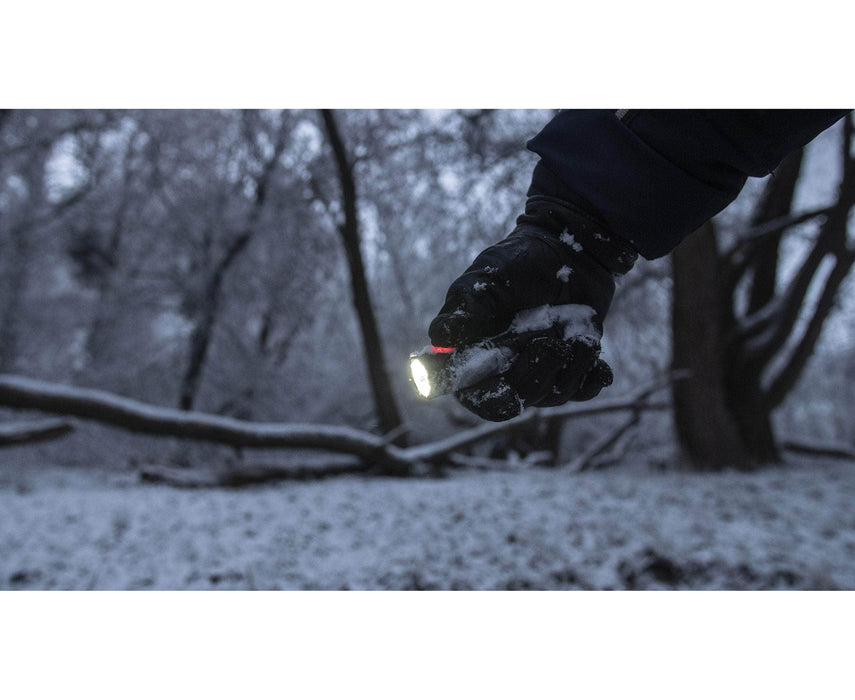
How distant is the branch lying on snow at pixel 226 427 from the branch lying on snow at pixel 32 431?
0.59 meters

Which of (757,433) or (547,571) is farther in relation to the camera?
(757,433)

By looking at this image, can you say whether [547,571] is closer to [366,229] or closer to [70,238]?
[366,229]

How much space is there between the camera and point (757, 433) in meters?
5.22

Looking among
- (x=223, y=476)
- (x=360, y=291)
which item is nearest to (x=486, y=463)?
(x=360, y=291)

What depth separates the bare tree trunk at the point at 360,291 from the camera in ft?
16.3

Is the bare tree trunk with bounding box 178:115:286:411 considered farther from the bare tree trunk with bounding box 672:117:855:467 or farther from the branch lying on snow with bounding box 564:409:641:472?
the bare tree trunk with bounding box 672:117:855:467

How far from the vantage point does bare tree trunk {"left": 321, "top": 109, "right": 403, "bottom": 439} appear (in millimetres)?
4957

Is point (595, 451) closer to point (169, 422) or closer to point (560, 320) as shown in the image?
point (169, 422)

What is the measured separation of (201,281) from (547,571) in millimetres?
4815

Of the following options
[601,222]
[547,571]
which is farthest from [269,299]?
[601,222]

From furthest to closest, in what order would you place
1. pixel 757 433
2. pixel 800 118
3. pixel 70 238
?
pixel 70 238 < pixel 757 433 < pixel 800 118

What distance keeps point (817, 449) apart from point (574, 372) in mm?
6668

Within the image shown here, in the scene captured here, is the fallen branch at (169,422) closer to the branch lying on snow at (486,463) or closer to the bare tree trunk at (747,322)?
the branch lying on snow at (486,463)

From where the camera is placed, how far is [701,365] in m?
4.77
